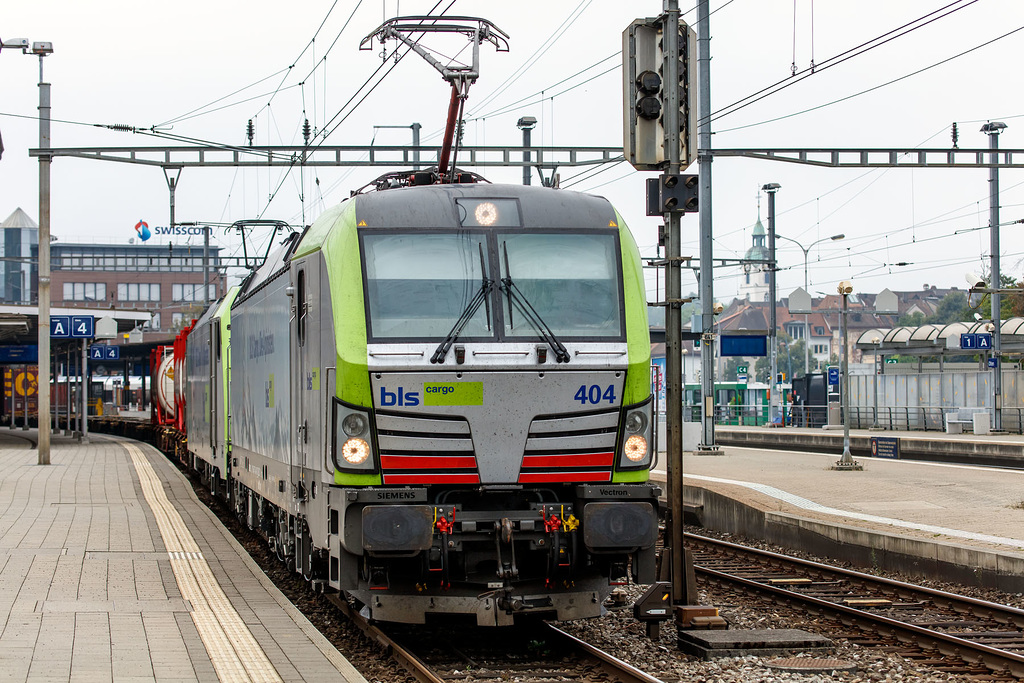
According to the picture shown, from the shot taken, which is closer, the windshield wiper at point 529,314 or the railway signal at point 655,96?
the windshield wiper at point 529,314

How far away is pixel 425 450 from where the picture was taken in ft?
27.7

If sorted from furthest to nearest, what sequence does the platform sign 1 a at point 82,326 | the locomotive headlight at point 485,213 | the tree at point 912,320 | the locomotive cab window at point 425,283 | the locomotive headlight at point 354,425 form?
the tree at point 912,320 < the platform sign 1 a at point 82,326 < the locomotive headlight at point 485,213 < the locomotive cab window at point 425,283 < the locomotive headlight at point 354,425

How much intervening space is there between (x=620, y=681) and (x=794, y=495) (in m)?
10.8

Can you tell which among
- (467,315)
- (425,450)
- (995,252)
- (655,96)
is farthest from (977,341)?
(425,450)

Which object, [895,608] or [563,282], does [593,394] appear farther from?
[895,608]

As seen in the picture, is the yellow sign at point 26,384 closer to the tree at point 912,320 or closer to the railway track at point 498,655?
the railway track at point 498,655

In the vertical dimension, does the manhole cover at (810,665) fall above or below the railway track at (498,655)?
below

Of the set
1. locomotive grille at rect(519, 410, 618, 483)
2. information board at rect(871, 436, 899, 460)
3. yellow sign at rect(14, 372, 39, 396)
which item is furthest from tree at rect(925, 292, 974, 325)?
locomotive grille at rect(519, 410, 618, 483)

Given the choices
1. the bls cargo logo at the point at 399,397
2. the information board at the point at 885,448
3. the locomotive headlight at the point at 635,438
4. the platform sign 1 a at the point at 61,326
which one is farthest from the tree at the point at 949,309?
the bls cargo logo at the point at 399,397

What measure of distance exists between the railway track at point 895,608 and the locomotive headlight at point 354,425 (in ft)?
14.5

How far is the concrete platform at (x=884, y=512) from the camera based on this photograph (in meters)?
12.5

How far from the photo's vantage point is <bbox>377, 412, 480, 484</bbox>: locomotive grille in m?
8.41

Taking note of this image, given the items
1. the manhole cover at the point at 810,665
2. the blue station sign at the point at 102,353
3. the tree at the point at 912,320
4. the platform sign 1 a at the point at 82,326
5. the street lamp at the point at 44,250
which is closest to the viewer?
the manhole cover at the point at 810,665

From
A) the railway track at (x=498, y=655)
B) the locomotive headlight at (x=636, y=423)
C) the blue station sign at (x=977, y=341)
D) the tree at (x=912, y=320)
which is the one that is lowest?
the railway track at (x=498, y=655)
